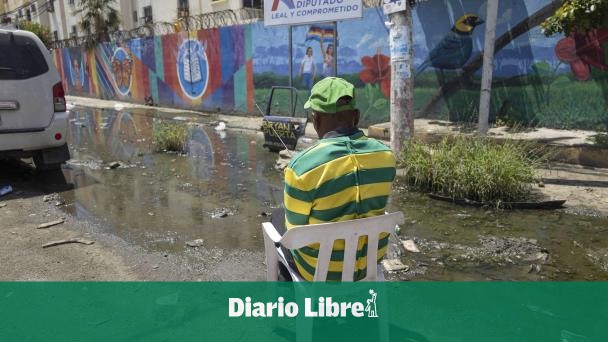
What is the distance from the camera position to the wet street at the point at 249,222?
3.71m

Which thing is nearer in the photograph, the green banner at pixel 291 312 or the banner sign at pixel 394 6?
the green banner at pixel 291 312

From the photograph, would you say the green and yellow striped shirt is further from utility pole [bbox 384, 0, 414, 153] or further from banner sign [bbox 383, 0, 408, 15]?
banner sign [bbox 383, 0, 408, 15]

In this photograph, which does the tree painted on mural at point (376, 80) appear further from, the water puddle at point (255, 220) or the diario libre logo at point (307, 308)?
the diario libre logo at point (307, 308)

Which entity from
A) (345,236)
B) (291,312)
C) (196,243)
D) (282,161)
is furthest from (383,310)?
(282,161)

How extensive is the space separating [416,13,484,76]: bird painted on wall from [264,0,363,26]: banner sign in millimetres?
1845

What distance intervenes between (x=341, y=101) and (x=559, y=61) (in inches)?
297

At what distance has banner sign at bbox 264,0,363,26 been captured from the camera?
951 centimetres

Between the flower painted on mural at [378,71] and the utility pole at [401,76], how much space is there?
378 centimetres

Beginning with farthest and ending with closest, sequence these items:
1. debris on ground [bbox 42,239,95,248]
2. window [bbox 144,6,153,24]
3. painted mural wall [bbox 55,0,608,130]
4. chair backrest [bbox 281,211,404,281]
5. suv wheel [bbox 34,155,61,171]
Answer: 1. window [bbox 144,6,153,24]
2. painted mural wall [bbox 55,0,608,130]
3. suv wheel [bbox 34,155,61,171]
4. debris on ground [bbox 42,239,95,248]
5. chair backrest [bbox 281,211,404,281]

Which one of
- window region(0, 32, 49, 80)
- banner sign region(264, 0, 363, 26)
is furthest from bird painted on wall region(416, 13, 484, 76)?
window region(0, 32, 49, 80)

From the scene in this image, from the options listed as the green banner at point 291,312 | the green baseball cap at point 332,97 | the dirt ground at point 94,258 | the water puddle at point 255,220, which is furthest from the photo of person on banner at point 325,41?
the green baseball cap at point 332,97

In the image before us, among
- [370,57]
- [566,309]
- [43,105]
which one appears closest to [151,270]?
[566,309]

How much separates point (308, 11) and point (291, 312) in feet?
28.3

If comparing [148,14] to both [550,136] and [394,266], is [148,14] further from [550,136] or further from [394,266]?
[394,266]
